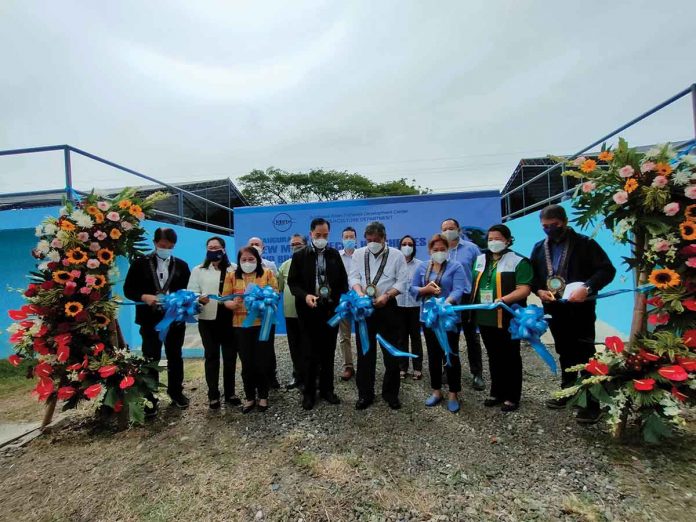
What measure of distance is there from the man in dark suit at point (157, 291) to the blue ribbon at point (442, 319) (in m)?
2.19

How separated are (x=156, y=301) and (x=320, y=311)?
4.55 ft

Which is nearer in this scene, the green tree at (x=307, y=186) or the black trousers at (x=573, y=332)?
the black trousers at (x=573, y=332)

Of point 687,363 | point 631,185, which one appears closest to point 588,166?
point 631,185

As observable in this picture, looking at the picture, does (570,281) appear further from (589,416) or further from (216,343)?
(216,343)

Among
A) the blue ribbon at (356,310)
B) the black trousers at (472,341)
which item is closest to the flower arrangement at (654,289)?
the black trousers at (472,341)

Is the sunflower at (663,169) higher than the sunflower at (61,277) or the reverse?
higher

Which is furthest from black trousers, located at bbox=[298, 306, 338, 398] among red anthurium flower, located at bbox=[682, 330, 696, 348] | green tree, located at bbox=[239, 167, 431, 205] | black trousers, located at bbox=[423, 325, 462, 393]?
green tree, located at bbox=[239, 167, 431, 205]

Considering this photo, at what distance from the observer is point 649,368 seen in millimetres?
2469

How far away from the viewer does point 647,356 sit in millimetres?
2420

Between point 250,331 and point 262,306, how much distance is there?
0.31 m

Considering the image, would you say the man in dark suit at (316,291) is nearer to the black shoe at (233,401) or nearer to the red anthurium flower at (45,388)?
the black shoe at (233,401)

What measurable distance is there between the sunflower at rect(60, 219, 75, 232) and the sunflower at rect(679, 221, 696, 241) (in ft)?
14.2

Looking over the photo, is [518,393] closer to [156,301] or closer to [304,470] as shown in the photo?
[304,470]

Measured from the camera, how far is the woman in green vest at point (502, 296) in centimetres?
297
